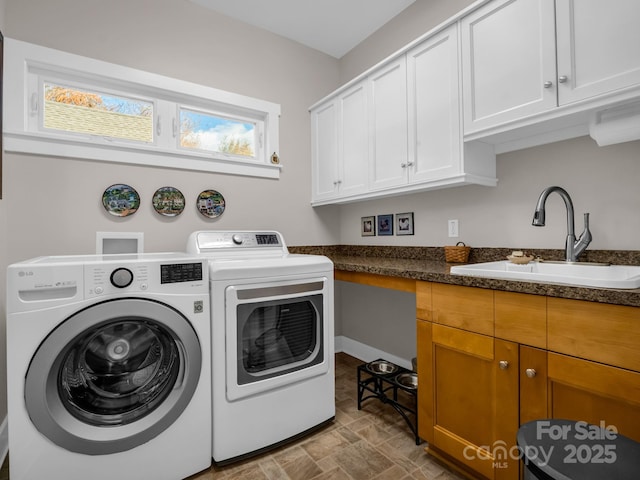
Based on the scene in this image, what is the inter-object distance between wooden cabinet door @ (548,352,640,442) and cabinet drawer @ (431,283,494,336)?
0.25m

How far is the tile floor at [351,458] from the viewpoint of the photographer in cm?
152

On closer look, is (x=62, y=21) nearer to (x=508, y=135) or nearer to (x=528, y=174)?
(x=508, y=135)

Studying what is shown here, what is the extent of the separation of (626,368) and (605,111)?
3.45 feet

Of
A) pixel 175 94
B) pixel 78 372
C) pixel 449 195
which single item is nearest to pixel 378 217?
pixel 449 195

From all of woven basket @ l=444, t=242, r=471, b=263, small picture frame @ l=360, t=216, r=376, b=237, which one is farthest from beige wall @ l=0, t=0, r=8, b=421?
woven basket @ l=444, t=242, r=471, b=263

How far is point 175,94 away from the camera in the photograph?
238 centimetres

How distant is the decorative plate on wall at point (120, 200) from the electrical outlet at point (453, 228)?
2142mm

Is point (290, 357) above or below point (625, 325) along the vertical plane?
below

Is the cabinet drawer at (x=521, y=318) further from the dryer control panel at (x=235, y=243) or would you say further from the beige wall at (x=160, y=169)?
the beige wall at (x=160, y=169)

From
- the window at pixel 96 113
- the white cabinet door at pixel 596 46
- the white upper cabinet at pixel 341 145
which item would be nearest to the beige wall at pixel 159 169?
the white upper cabinet at pixel 341 145

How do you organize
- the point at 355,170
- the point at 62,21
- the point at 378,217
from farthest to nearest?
the point at 378,217 → the point at 355,170 → the point at 62,21

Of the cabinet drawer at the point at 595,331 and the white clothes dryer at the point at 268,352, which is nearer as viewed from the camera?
the cabinet drawer at the point at 595,331

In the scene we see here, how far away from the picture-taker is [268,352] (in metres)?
1.71

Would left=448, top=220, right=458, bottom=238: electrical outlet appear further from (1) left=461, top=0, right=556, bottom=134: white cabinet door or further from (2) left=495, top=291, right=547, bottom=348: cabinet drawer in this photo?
(2) left=495, top=291, right=547, bottom=348: cabinet drawer
